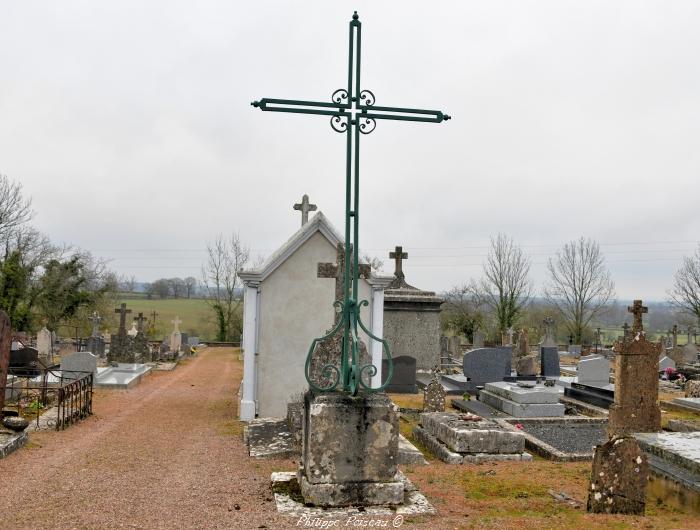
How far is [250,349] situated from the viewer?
1230 centimetres

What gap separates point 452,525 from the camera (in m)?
5.05

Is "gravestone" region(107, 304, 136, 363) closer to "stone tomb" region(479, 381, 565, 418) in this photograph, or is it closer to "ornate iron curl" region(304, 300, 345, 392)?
"stone tomb" region(479, 381, 565, 418)

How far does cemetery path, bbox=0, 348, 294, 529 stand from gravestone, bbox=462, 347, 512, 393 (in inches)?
274

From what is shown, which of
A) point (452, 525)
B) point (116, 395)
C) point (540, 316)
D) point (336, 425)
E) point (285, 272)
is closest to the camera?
point (452, 525)

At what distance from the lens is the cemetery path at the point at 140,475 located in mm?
5398

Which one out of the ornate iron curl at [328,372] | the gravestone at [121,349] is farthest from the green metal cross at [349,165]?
the gravestone at [121,349]

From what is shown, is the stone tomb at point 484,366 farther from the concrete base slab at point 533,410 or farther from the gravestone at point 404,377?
the concrete base slab at point 533,410

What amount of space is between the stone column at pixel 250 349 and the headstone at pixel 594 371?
9.69m

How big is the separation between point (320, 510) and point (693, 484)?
405cm

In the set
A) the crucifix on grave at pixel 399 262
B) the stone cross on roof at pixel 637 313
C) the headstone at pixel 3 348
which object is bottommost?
the headstone at pixel 3 348

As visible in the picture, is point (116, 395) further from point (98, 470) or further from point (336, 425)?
point (336, 425)

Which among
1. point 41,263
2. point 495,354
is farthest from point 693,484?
point 41,263

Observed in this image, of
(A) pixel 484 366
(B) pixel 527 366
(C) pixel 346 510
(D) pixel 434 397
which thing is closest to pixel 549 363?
(B) pixel 527 366

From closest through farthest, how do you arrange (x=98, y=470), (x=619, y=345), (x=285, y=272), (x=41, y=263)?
(x=98, y=470)
(x=619, y=345)
(x=285, y=272)
(x=41, y=263)
